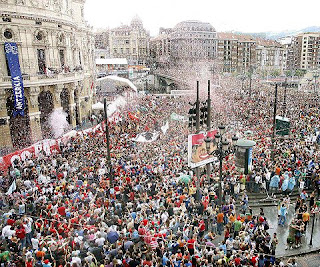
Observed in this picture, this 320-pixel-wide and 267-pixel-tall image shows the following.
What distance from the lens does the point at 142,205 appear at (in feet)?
43.7

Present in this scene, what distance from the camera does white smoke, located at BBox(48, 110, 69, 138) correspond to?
3250 centimetres

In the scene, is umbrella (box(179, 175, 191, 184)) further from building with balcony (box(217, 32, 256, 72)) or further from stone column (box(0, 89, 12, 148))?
building with balcony (box(217, 32, 256, 72))

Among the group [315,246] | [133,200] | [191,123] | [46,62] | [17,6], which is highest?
[17,6]

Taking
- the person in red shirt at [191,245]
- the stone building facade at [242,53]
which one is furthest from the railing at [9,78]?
the stone building facade at [242,53]

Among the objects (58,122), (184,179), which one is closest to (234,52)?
(58,122)

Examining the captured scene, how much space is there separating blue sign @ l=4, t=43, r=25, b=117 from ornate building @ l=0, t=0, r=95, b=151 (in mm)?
935

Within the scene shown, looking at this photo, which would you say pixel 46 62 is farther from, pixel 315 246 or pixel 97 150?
pixel 315 246

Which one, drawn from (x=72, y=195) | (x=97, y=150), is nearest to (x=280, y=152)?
(x=97, y=150)

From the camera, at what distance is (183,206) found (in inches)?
537

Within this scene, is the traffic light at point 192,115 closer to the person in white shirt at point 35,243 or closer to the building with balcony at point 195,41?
the person in white shirt at point 35,243

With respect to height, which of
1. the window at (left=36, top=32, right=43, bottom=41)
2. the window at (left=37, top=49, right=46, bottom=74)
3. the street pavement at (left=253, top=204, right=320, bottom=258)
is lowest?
the street pavement at (left=253, top=204, right=320, bottom=258)

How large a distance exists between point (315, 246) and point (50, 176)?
14.1 metres

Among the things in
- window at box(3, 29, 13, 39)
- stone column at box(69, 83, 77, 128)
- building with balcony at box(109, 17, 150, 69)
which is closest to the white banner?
stone column at box(69, 83, 77, 128)

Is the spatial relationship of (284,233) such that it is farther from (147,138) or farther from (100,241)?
(147,138)
